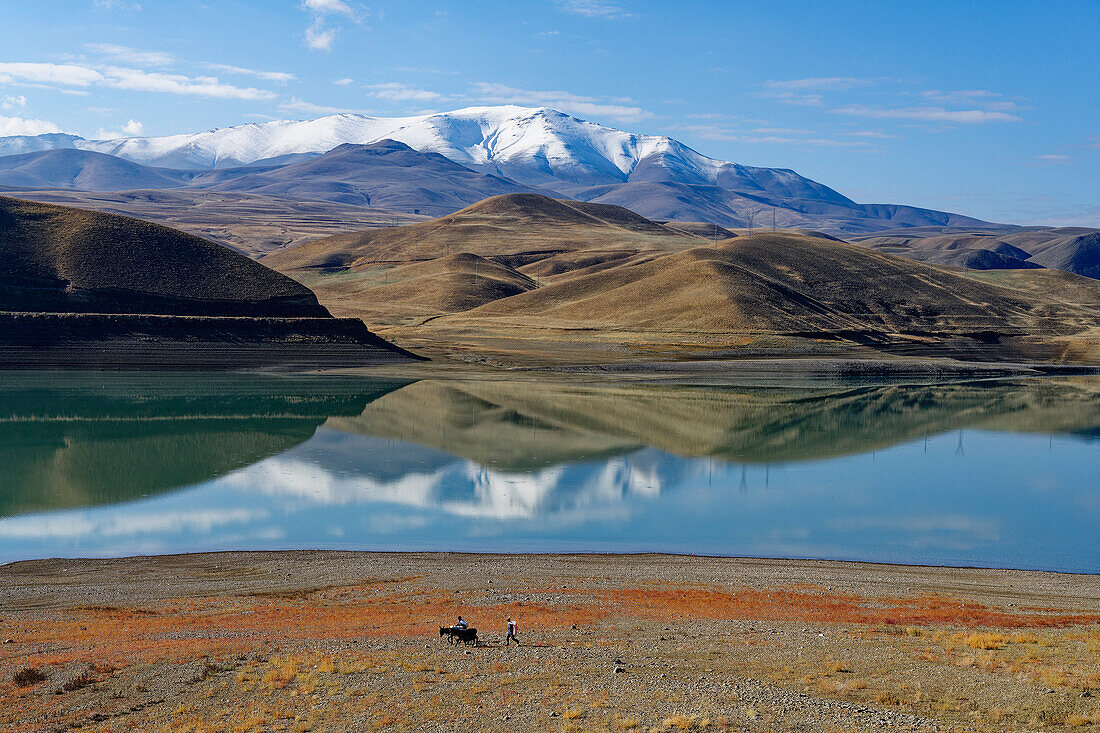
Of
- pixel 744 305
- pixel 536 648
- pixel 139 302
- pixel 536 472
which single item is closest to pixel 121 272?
pixel 139 302

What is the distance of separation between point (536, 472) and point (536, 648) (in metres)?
26.6

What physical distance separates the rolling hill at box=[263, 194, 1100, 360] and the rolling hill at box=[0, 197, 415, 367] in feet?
63.9

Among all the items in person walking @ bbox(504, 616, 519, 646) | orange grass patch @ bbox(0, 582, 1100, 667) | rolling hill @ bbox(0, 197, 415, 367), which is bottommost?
orange grass patch @ bbox(0, 582, 1100, 667)

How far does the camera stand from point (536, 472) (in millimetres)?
44656

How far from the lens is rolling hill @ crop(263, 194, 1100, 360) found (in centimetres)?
11988

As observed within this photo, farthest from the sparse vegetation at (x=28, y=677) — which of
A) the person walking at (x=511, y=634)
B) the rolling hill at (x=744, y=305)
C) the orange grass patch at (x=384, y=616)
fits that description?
the rolling hill at (x=744, y=305)

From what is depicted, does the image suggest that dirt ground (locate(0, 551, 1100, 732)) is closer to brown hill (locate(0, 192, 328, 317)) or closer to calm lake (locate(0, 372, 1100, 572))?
calm lake (locate(0, 372, 1100, 572))

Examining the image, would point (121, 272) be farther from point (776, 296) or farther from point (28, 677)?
point (776, 296)

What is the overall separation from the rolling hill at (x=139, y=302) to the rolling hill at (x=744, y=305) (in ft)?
63.9

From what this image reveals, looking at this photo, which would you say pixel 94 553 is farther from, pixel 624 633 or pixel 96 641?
pixel 624 633

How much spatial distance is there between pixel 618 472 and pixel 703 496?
5633mm

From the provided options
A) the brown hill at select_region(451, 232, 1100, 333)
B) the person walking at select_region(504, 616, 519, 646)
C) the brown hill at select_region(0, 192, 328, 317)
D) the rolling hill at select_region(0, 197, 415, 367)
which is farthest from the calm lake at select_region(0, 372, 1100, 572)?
the brown hill at select_region(451, 232, 1100, 333)

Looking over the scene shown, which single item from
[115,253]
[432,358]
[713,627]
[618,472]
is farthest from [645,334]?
[713,627]

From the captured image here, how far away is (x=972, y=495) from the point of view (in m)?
42.4
